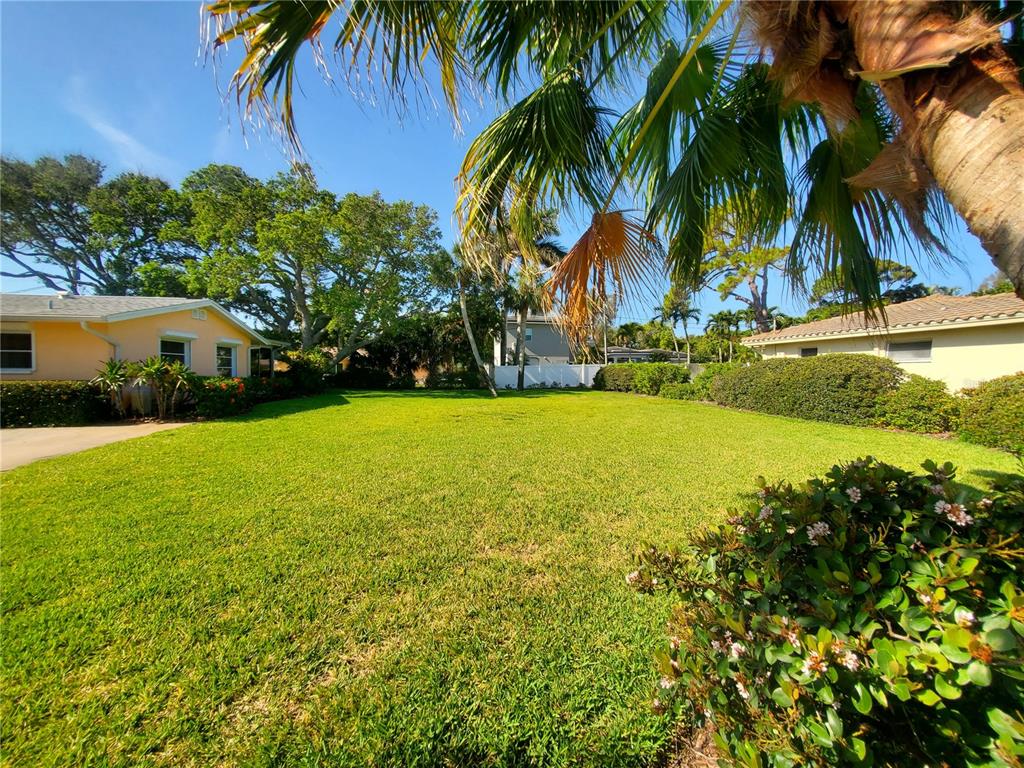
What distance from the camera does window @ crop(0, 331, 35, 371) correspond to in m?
10.6

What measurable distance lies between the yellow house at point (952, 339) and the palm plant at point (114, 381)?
17.0 metres

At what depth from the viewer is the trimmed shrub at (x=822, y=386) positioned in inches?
372

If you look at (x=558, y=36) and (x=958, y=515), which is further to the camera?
(x=558, y=36)

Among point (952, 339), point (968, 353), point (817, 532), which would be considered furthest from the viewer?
point (952, 339)

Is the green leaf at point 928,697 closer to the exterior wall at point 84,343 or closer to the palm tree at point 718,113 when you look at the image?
the palm tree at point 718,113

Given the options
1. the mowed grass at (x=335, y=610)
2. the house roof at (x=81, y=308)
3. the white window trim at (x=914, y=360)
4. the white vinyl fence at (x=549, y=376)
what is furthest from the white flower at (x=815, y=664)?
the white vinyl fence at (x=549, y=376)

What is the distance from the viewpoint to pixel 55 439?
7.30 m

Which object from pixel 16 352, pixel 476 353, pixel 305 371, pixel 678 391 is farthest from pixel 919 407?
pixel 16 352

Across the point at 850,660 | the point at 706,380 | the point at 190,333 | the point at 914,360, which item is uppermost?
the point at 190,333

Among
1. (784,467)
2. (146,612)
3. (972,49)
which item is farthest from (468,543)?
(784,467)

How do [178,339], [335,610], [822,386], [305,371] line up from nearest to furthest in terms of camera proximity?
[335,610] < [822,386] < [178,339] < [305,371]

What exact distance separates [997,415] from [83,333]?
22.4 meters

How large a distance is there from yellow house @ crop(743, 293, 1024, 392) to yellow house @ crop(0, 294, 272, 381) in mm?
19264

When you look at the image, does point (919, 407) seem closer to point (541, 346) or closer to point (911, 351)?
point (911, 351)
